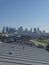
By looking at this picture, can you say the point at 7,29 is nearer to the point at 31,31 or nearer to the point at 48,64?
the point at 31,31

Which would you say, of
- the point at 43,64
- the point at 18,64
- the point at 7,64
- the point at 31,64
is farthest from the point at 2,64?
the point at 43,64

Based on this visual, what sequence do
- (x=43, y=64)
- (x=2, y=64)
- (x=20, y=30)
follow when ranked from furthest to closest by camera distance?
(x=20, y=30), (x=43, y=64), (x=2, y=64)

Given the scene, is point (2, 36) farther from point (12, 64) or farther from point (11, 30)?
point (12, 64)

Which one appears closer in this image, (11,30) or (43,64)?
(43,64)

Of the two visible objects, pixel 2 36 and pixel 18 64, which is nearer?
pixel 18 64

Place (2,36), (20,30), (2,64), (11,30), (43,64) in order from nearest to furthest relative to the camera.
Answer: (2,64) → (43,64) → (2,36) → (11,30) → (20,30)

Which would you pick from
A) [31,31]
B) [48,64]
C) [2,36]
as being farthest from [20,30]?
[48,64]

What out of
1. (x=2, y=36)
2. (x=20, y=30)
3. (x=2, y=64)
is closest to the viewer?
(x=2, y=64)

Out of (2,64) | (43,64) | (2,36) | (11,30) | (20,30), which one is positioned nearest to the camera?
(2,64)
